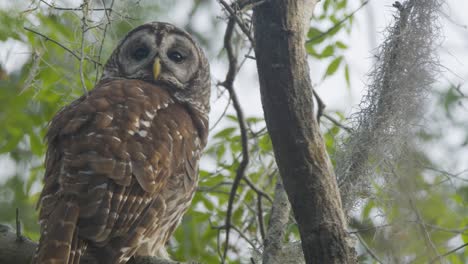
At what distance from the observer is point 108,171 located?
3023 mm

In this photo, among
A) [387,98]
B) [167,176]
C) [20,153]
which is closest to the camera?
[387,98]

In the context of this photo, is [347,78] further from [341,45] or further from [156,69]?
[156,69]

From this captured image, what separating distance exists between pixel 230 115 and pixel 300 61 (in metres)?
2.51

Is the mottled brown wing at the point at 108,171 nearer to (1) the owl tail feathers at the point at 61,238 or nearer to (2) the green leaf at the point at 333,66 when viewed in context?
(1) the owl tail feathers at the point at 61,238

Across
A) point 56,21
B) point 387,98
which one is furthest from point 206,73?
point 387,98

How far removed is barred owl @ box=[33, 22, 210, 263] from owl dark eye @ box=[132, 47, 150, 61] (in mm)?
254

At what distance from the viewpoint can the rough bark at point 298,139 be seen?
8.11 ft

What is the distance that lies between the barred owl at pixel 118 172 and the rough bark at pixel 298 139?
2.87 feet

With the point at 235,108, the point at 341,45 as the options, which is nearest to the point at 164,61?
Result: the point at 235,108

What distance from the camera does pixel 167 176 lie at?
3.36 m

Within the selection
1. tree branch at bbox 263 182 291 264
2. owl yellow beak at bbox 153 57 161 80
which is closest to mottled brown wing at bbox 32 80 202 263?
owl yellow beak at bbox 153 57 161 80

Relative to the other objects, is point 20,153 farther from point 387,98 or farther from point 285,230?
point 387,98

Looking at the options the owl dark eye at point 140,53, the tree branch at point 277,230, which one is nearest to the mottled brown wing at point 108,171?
the tree branch at point 277,230

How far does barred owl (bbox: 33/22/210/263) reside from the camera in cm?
288
